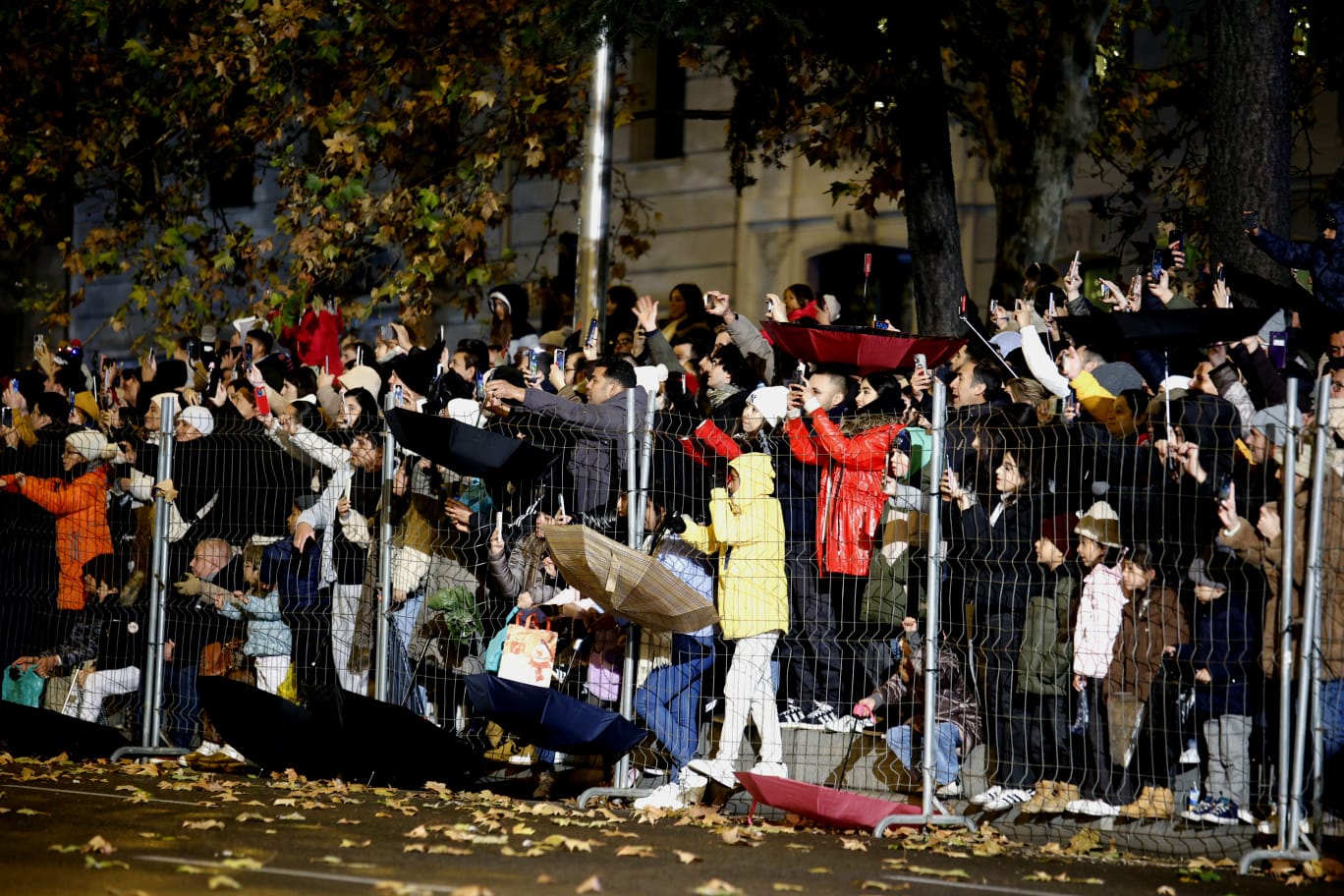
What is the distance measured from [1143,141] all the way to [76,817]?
41.9ft

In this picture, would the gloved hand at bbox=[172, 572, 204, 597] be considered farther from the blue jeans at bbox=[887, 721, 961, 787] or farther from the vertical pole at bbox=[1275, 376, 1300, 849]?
the vertical pole at bbox=[1275, 376, 1300, 849]

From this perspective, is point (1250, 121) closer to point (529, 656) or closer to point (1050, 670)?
point (1050, 670)

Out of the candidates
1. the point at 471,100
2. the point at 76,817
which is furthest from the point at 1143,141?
the point at 76,817

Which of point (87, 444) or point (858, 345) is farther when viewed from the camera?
point (87, 444)

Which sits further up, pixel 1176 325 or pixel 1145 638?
pixel 1176 325

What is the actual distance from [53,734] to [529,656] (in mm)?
3571

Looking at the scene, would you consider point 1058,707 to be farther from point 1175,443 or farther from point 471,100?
point 471,100

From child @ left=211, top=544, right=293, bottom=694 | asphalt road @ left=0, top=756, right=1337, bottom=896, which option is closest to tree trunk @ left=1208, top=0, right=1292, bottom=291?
asphalt road @ left=0, top=756, right=1337, bottom=896

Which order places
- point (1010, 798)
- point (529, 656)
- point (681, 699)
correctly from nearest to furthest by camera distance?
point (1010, 798) < point (681, 699) < point (529, 656)

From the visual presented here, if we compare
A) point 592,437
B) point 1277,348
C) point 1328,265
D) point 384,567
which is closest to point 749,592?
point 592,437

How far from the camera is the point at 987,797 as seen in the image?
32.1ft

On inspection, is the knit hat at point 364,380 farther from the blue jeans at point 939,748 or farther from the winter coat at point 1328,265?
the winter coat at point 1328,265

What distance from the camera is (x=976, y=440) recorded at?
9953 millimetres

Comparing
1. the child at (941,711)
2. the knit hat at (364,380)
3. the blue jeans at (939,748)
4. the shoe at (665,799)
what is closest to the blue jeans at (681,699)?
the shoe at (665,799)
